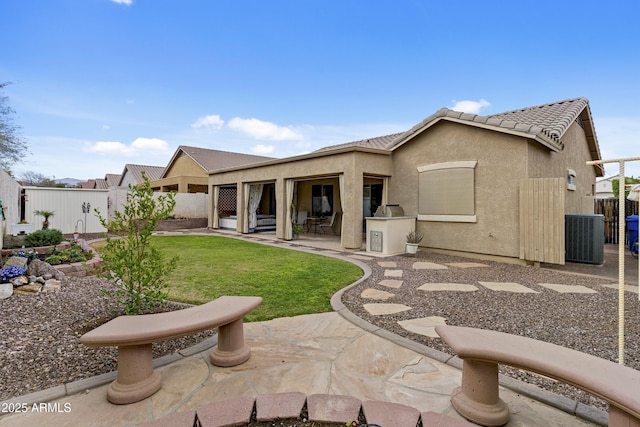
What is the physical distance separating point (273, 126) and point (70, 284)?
32.6 metres

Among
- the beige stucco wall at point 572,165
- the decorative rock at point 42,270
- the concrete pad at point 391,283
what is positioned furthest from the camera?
the beige stucco wall at point 572,165

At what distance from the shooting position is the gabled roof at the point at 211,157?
23375mm

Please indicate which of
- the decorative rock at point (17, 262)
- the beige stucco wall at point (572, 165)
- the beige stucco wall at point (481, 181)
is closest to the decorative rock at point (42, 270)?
the decorative rock at point (17, 262)

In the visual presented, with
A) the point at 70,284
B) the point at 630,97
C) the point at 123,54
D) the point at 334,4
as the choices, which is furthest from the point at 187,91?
the point at 630,97

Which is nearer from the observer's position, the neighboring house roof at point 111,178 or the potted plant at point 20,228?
the potted plant at point 20,228

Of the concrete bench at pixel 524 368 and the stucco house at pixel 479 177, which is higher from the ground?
the stucco house at pixel 479 177

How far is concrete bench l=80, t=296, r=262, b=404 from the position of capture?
2.21 m

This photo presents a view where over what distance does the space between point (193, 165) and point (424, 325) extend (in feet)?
77.0

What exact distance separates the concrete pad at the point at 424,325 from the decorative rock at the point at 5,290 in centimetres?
528

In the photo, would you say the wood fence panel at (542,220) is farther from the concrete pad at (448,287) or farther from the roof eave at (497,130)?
the concrete pad at (448,287)

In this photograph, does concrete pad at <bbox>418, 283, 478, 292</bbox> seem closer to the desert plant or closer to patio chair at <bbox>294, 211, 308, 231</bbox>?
patio chair at <bbox>294, 211, 308, 231</bbox>

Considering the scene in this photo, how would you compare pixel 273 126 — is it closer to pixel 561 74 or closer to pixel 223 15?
pixel 223 15

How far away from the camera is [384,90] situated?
48.1ft

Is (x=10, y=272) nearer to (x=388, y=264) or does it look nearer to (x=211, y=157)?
(x=388, y=264)
